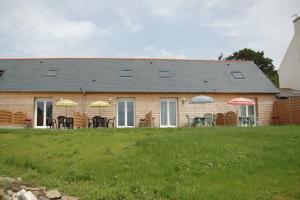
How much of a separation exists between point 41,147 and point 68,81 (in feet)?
49.3

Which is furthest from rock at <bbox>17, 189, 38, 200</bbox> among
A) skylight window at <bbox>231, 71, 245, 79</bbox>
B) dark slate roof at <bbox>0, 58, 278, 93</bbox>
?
skylight window at <bbox>231, 71, 245, 79</bbox>

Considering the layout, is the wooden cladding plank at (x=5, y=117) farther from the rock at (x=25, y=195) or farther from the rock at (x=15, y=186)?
the rock at (x=25, y=195)

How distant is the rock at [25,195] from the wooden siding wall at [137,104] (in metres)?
18.2

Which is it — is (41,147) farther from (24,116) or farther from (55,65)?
(55,65)

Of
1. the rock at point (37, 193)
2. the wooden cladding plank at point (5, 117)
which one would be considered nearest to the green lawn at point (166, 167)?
the rock at point (37, 193)

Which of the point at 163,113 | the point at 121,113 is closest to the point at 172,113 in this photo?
the point at 163,113

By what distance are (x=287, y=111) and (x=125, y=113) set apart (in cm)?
1153

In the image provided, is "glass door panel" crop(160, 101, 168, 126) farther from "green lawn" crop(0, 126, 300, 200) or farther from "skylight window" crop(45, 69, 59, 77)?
"green lawn" crop(0, 126, 300, 200)

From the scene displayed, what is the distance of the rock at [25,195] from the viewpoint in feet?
25.2

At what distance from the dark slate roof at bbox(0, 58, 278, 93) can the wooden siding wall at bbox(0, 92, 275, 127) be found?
41 centimetres

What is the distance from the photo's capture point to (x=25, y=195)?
25.4ft

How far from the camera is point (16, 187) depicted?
8.50 meters

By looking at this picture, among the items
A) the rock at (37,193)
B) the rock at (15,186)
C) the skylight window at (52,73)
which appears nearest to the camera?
the rock at (37,193)

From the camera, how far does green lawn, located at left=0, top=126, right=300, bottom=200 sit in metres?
7.83
